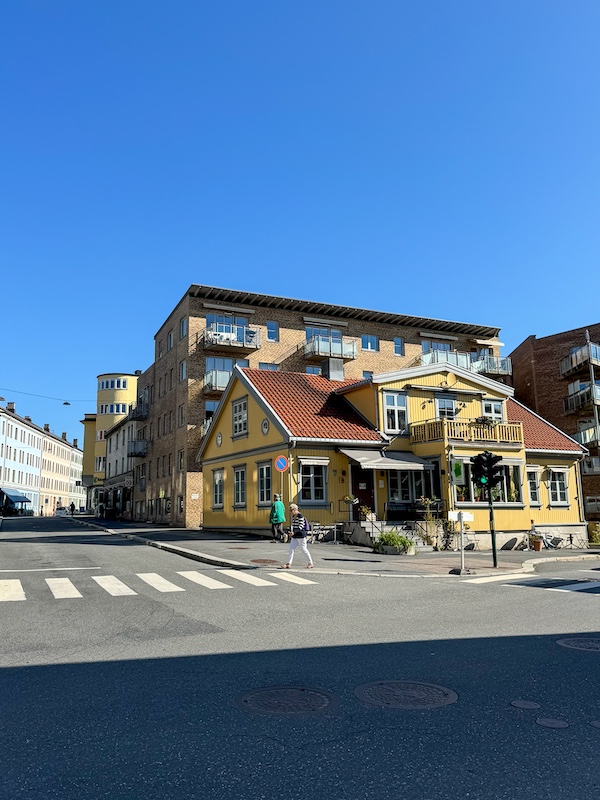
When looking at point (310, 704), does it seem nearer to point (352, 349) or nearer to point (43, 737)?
point (43, 737)

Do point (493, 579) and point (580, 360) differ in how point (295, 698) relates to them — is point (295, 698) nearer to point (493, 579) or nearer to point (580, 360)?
point (493, 579)

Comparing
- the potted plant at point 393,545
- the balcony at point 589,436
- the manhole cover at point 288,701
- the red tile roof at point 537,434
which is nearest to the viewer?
the manhole cover at point 288,701

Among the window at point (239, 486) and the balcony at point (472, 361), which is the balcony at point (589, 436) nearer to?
the balcony at point (472, 361)

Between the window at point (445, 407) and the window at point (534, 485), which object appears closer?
the window at point (445, 407)

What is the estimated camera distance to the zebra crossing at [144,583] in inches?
439

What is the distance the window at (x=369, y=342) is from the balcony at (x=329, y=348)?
233 centimetres

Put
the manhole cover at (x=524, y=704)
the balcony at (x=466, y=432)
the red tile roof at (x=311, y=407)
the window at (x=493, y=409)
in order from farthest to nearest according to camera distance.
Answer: the window at (x=493, y=409) < the balcony at (x=466, y=432) < the red tile roof at (x=311, y=407) < the manhole cover at (x=524, y=704)

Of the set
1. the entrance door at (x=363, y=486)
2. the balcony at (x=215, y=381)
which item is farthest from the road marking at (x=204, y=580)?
the balcony at (x=215, y=381)

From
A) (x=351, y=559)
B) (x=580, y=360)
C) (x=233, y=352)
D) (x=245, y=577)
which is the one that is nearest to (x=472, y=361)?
(x=580, y=360)

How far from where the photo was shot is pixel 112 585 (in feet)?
40.0

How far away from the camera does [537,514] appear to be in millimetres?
30094

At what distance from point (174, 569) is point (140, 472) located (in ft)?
Result: 136

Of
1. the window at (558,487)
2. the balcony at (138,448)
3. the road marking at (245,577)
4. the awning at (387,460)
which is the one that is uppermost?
the balcony at (138,448)

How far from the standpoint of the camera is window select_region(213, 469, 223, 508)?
32781 mm
